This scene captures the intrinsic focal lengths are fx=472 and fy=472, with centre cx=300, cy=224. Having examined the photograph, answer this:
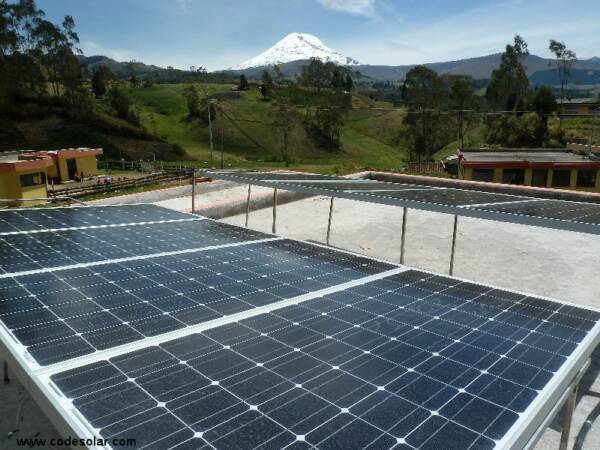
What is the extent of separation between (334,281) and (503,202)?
28.7 feet

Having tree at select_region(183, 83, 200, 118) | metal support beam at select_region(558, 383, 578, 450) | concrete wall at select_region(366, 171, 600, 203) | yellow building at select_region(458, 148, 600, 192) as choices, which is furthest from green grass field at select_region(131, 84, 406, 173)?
metal support beam at select_region(558, 383, 578, 450)

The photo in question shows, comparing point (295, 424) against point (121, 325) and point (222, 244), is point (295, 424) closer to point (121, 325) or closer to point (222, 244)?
point (121, 325)

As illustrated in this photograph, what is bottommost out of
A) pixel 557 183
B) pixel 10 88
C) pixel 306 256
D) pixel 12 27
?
pixel 557 183

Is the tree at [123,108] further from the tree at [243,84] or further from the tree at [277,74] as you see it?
the tree at [243,84]

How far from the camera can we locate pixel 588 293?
16.0 metres

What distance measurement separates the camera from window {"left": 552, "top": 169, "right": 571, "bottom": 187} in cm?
3912

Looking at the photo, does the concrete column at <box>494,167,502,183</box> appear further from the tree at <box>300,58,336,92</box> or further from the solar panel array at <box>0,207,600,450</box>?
the tree at <box>300,58,336,92</box>

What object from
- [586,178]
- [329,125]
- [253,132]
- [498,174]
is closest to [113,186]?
[498,174]

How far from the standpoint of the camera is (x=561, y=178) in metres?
39.4

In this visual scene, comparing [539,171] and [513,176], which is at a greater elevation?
[539,171]

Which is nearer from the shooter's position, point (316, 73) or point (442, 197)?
point (442, 197)

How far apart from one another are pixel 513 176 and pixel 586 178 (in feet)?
18.5

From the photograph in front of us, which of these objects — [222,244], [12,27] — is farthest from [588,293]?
[12,27]

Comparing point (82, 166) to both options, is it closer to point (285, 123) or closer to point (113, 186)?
point (113, 186)
